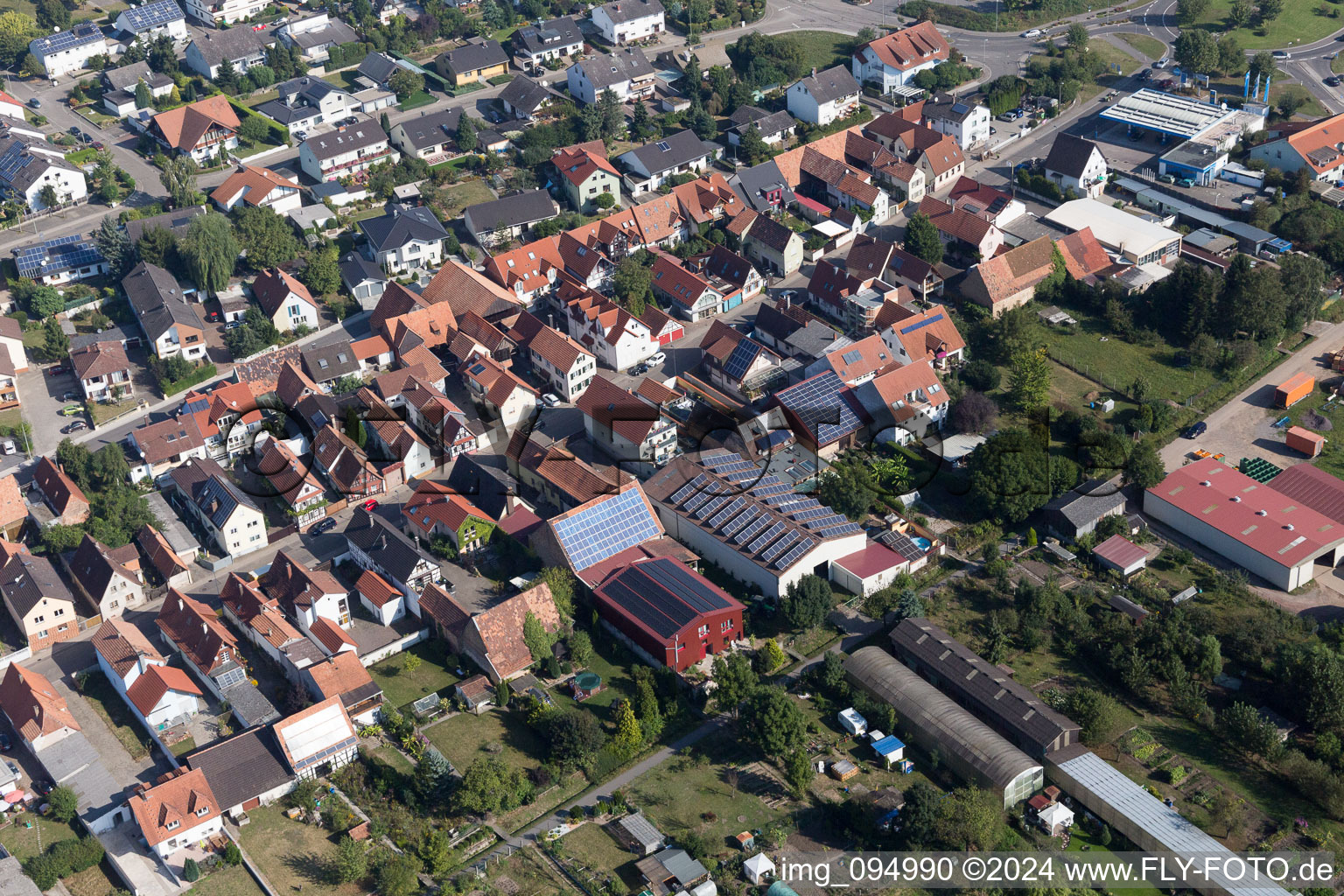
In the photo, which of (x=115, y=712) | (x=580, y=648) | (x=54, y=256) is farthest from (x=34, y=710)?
(x=54, y=256)

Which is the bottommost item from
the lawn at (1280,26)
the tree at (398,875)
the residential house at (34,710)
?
the tree at (398,875)

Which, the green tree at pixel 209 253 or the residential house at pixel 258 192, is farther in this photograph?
the residential house at pixel 258 192

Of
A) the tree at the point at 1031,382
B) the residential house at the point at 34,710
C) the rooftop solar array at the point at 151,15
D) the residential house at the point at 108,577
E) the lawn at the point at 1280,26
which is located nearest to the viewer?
the residential house at the point at 34,710

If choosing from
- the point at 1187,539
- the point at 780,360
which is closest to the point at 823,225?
the point at 780,360

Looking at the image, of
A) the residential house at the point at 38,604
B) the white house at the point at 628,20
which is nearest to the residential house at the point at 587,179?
the white house at the point at 628,20

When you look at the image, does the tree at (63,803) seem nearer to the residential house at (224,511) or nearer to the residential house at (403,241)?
the residential house at (224,511)

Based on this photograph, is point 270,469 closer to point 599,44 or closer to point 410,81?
point 410,81
